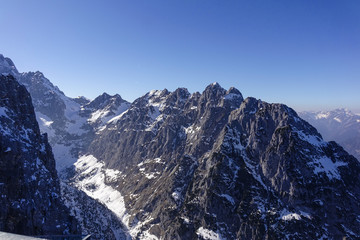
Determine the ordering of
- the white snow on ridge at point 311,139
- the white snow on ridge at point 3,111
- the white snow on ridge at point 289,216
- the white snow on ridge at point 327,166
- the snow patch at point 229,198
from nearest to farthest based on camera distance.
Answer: the white snow on ridge at point 3,111
the white snow on ridge at point 289,216
the snow patch at point 229,198
the white snow on ridge at point 327,166
the white snow on ridge at point 311,139

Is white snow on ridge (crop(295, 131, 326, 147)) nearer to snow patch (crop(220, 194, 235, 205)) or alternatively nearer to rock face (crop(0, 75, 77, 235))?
snow patch (crop(220, 194, 235, 205))

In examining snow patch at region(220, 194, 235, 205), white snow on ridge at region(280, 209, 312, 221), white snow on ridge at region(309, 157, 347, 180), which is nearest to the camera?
white snow on ridge at region(280, 209, 312, 221)

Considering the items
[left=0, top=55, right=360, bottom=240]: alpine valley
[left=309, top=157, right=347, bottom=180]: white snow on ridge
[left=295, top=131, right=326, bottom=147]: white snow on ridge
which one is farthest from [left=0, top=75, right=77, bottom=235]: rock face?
[left=295, top=131, right=326, bottom=147]: white snow on ridge

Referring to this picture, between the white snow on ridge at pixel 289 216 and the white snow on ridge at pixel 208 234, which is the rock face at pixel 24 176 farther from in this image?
the white snow on ridge at pixel 289 216

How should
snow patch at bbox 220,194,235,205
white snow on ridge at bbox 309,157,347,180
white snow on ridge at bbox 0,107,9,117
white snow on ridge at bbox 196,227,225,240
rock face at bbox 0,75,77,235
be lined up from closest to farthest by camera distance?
rock face at bbox 0,75,77,235 → white snow on ridge at bbox 0,107,9,117 → white snow on ridge at bbox 196,227,225,240 → snow patch at bbox 220,194,235,205 → white snow on ridge at bbox 309,157,347,180

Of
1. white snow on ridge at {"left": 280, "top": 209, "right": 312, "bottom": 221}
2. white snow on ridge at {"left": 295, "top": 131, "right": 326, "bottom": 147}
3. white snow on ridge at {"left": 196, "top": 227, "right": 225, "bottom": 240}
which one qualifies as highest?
white snow on ridge at {"left": 295, "top": 131, "right": 326, "bottom": 147}

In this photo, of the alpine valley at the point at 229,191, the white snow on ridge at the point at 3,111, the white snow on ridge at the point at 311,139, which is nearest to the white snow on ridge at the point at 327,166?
the alpine valley at the point at 229,191

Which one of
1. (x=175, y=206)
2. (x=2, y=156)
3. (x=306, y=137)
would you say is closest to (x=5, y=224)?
(x=2, y=156)

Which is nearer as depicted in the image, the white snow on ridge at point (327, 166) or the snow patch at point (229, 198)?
the snow patch at point (229, 198)

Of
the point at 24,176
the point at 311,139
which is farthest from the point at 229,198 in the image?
the point at 24,176

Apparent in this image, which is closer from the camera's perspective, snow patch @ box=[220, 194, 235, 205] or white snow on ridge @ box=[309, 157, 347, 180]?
snow patch @ box=[220, 194, 235, 205]

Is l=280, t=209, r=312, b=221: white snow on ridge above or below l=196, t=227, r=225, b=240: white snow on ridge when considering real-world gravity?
above
